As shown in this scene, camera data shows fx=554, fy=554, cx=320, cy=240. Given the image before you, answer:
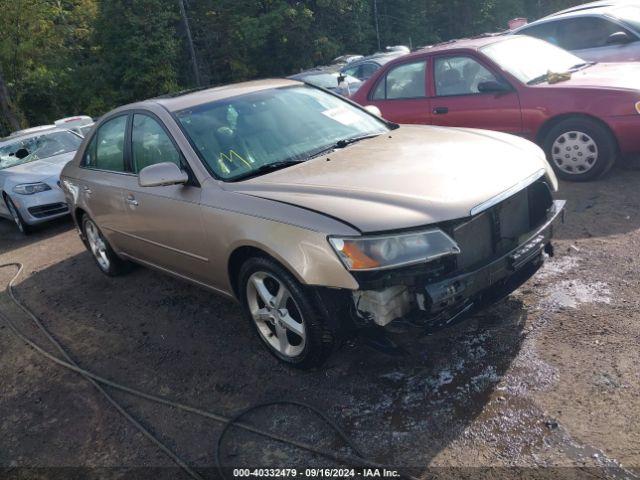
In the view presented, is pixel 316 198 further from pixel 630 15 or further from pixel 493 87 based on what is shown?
pixel 630 15

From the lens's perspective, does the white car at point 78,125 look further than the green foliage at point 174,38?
No

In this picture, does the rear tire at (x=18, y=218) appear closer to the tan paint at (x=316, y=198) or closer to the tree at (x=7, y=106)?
the tan paint at (x=316, y=198)

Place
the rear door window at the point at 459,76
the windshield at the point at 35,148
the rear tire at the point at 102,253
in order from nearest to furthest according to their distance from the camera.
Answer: the rear tire at the point at 102,253 < the rear door window at the point at 459,76 < the windshield at the point at 35,148

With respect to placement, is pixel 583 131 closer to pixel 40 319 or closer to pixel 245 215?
pixel 245 215

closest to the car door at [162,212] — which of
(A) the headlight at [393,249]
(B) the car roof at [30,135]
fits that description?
(A) the headlight at [393,249]

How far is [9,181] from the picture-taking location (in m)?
8.43

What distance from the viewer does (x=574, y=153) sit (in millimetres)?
5641

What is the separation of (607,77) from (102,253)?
5454 millimetres

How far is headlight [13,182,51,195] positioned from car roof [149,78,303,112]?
453 centimetres

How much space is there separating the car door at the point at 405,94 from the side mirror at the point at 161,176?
392cm

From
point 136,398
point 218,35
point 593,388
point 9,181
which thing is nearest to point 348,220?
point 593,388

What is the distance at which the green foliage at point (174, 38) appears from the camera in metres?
23.7

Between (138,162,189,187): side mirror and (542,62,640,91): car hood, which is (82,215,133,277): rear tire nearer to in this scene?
(138,162,189,187): side mirror

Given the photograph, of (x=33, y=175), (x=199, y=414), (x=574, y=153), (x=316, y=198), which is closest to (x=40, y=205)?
(x=33, y=175)
